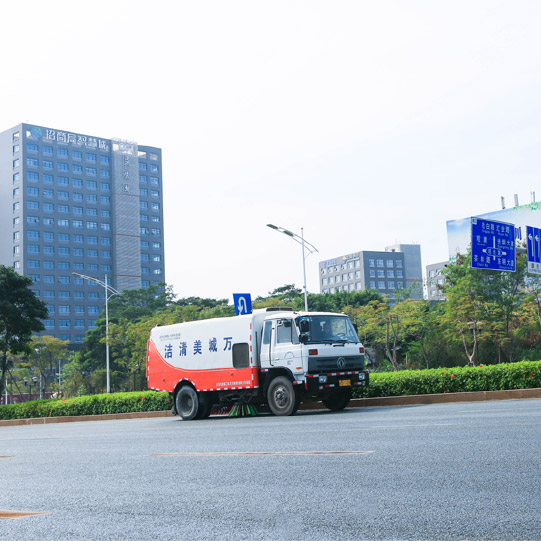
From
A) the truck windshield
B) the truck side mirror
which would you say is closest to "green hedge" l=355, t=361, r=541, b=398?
the truck windshield

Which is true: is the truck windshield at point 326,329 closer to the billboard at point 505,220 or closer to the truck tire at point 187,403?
the truck tire at point 187,403

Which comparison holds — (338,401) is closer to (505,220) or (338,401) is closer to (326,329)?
(326,329)

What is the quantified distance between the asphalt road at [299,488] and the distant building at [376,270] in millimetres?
150013

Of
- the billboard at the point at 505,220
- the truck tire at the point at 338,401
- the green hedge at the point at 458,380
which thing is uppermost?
the billboard at the point at 505,220

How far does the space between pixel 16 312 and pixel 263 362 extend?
2023 cm

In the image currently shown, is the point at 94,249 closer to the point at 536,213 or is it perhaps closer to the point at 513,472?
the point at 536,213

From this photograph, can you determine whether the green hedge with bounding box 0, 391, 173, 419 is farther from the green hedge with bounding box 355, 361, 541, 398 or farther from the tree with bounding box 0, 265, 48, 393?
the green hedge with bounding box 355, 361, 541, 398

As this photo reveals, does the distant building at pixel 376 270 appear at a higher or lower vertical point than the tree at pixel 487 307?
higher

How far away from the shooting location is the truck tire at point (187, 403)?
64.3ft

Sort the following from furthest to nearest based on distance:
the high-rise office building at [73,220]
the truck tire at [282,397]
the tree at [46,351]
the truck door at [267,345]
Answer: the high-rise office building at [73,220] → the tree at [46,351] → the truck door at [267,345] → the truck tire at [282,397]

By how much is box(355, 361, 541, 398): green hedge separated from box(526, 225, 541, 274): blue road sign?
885 cm

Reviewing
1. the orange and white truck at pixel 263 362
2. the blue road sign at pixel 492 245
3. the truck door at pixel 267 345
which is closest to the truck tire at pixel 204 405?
the orange and white truck at pixel 263 362

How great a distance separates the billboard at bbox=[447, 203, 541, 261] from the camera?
88.8 m

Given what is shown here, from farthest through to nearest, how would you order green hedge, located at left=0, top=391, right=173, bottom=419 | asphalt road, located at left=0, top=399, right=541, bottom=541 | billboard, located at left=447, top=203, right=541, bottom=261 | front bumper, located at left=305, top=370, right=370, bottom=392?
billboard, located at left=447, top=203, right=541, bottom=261
green hedge, located at left=0, top=391, right=173, bottom=419
front bumper, located at left=305, top=370, right=370, bottom=392
asphalt road, located at left=0, top=399, right=541, bottom=541
